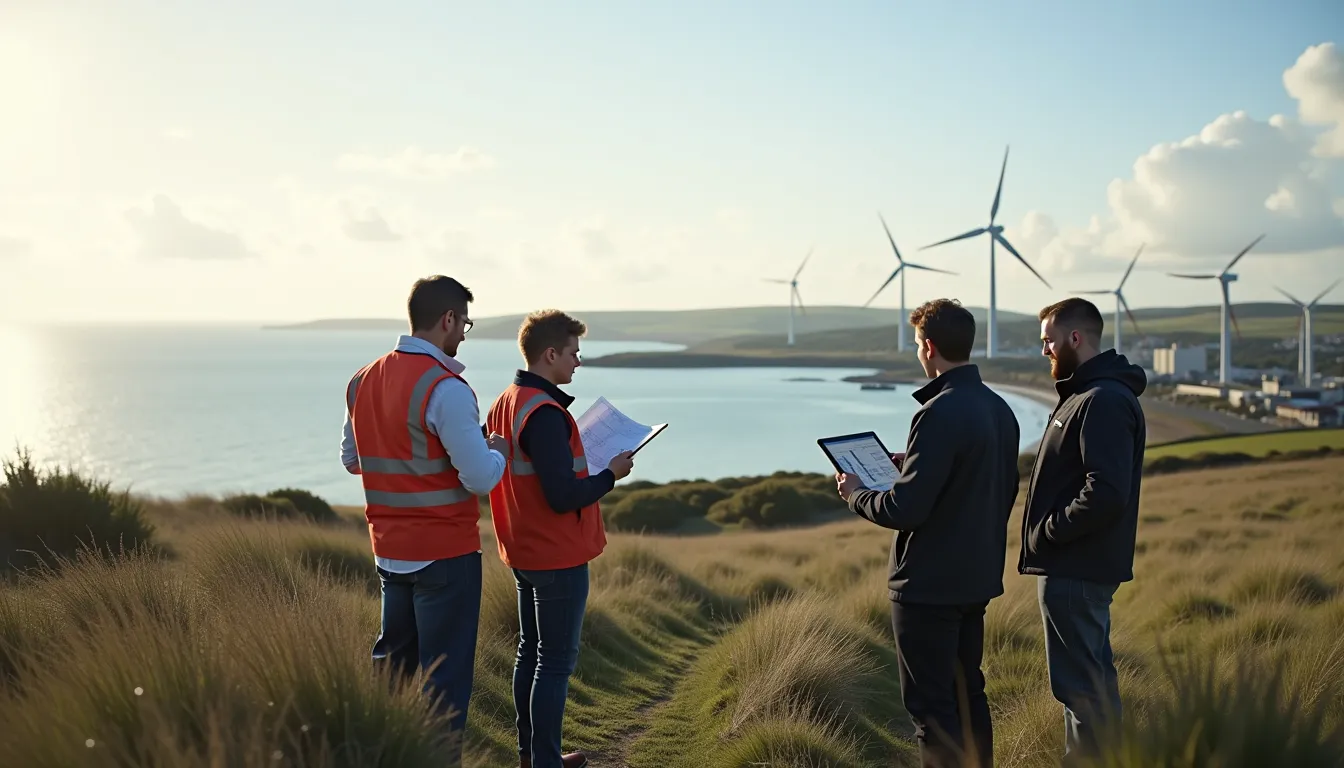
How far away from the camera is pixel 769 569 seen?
12.9 m

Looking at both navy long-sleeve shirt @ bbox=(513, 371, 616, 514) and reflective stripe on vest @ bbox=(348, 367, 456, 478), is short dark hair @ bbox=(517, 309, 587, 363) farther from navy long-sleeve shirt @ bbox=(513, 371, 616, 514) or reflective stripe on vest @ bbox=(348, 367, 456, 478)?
reflective stripe on vest @ bbox=(348, 367, 456, 478)

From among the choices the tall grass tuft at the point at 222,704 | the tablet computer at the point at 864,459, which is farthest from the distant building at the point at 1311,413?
the tall grass tuft at the point at 222,704

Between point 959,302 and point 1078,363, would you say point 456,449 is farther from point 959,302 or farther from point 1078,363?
point 1078,363

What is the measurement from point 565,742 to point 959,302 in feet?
10.8

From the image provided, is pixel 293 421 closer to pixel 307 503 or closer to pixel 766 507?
pixel 766 507

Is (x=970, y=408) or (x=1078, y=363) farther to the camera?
(x=1078, y=363)

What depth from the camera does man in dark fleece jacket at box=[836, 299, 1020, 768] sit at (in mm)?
3768

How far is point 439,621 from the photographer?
154 inches

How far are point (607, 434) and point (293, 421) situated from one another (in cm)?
9544

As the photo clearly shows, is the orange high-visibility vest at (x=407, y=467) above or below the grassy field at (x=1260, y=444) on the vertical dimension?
above

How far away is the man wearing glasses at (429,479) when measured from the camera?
3746mm

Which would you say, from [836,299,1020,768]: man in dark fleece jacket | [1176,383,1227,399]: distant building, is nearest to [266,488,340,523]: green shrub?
[836,299,1020,768]: man in dark fleece jacket

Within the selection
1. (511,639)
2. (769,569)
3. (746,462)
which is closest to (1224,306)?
(746,462)

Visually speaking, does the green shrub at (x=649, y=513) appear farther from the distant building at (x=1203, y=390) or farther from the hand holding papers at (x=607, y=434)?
the distant building at (x=1203, y=390)
